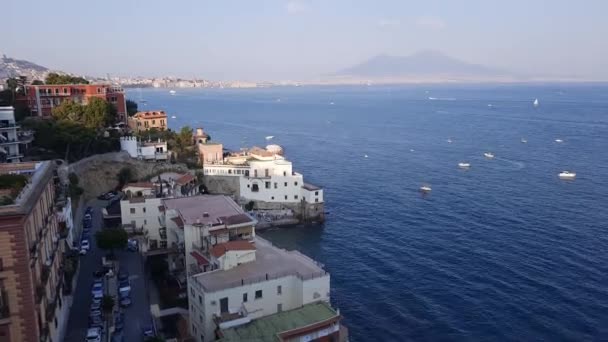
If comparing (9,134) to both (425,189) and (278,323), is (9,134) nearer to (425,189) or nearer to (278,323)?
(278,323)

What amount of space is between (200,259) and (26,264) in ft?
32.9

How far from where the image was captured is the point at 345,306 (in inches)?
1003

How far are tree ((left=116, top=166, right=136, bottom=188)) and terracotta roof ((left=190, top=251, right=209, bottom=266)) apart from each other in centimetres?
2157

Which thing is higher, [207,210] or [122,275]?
[207,210]

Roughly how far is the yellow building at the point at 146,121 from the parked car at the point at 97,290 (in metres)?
34.1

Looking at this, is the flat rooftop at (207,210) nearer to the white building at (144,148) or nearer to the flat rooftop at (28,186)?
the flat rooftop at (28,186)

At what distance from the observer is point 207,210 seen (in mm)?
26047

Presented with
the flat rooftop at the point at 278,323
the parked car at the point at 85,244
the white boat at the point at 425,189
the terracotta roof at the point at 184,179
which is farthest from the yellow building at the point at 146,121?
the flat rooftop at the point at 278,323

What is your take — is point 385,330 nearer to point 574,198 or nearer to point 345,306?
point 345,306

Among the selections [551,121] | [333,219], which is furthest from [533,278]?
[551,121]

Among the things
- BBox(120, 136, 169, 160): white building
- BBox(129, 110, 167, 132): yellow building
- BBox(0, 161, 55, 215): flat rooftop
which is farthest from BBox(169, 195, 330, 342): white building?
BBox(129, 110, 167, 132): yellow building

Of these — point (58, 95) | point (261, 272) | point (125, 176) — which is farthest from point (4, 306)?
point (58, 95)

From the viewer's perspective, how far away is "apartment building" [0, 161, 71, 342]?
13164 millimetres

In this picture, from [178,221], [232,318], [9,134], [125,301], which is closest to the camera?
[232,318]
